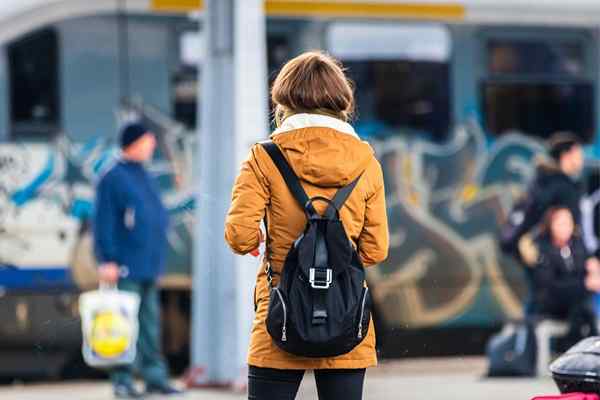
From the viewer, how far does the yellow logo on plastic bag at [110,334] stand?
8.80m

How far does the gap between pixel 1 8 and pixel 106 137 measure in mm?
1198

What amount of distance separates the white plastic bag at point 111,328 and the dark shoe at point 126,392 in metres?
0.16

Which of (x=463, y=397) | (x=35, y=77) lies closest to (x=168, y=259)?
(x=35, y=77)

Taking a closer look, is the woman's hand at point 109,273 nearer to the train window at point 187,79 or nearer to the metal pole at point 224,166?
the metal pole at point 224,166

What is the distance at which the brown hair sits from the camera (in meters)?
4.29

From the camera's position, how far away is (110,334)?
8828 millimetres

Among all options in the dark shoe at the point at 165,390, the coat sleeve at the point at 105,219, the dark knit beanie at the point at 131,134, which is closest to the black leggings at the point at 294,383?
the dark shoe at the point at 165,390

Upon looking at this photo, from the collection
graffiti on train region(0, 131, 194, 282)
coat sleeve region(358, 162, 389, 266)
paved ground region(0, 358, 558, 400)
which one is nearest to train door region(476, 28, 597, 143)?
paved ground region(0, 358, 558, 400)

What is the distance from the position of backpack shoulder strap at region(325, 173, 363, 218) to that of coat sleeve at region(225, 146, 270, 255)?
0.68 feet

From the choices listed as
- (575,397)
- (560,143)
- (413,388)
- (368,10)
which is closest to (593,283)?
(560,143)

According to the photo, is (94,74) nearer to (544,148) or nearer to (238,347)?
(238,347)

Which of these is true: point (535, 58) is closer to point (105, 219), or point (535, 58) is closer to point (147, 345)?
point (105, 219)

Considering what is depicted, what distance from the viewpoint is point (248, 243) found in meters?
4.16

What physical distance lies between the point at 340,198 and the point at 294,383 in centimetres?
61
